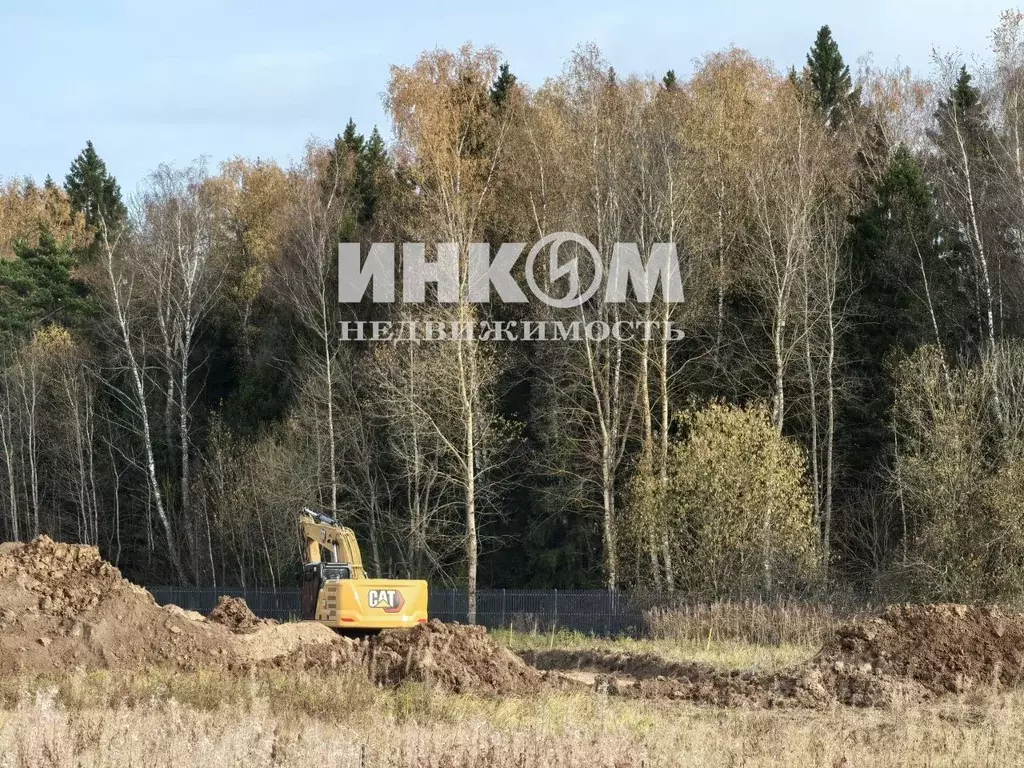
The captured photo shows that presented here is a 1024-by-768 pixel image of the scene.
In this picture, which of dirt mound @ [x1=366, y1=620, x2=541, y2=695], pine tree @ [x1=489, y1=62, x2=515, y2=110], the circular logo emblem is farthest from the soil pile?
pine tree @ [x1=489, y1=62, x2=515, y2=110]

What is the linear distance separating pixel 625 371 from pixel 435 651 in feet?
54.6

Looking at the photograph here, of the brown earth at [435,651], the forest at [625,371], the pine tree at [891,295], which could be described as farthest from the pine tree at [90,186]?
the brown earth at [435,651]

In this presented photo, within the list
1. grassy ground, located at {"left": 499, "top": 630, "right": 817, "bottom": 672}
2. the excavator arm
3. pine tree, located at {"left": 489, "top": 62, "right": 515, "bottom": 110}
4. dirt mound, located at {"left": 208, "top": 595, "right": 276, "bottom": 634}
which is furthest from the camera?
pine tree, located at {"left": 489, "top": 62, "right": 515, "bottom": 110}

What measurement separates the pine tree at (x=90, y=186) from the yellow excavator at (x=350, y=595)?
136 feet

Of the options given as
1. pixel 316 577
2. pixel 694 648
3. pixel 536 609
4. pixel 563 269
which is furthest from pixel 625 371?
pixel 316 577

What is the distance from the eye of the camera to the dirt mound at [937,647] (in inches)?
686

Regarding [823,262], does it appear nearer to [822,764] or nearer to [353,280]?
[353,280]

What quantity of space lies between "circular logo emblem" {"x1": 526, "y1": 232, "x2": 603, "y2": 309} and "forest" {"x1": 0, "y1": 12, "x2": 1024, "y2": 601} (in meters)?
0.45

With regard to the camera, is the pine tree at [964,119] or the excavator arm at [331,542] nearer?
the excavator arm at [331,542]

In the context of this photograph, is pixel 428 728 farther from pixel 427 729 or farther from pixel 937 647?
pixel 937 647

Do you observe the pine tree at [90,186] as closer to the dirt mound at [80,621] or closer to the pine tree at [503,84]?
the pine tree at [503,84]

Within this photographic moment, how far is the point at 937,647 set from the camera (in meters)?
17.9

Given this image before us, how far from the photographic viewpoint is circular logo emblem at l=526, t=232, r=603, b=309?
104 feet

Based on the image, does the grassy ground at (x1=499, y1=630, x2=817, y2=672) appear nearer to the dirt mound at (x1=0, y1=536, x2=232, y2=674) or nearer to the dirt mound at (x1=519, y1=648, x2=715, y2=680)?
the dirt mound at (x1=519, y1=648, x2=715, y2=680)
